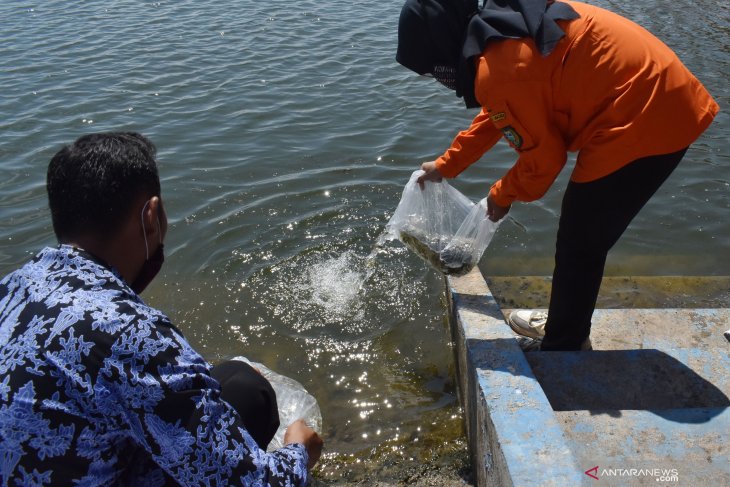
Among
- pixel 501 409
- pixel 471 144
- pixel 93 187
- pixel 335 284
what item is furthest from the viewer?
pixel 335 284

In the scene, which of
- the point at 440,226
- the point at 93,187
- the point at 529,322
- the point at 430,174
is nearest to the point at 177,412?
the point at 93,187

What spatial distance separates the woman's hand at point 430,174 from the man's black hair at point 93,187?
194 centimetres

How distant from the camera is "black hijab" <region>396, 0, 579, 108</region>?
241cm

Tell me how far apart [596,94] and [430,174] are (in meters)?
1.11

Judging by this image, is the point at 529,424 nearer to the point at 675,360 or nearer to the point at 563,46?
the point at 675,360

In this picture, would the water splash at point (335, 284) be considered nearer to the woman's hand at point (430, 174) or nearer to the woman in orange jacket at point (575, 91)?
the woman's hand at point (430, 174)

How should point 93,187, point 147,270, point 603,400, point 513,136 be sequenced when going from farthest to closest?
point 603,400
point 513,136
point 147,270
point 93,187

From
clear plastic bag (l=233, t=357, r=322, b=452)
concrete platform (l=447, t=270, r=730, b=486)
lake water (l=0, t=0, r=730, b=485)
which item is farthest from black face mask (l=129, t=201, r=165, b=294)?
lake water (l=0, t=0, r=730, b=485)

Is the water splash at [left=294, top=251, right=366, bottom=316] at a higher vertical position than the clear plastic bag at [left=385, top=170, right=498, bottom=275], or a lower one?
lower

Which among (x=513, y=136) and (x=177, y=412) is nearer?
(x=177, y=412)

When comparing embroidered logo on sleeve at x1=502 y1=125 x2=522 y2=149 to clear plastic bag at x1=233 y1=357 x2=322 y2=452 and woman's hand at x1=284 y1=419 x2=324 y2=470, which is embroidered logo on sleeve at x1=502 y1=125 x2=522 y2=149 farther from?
clear plastic bag at x1=233 y1=357 x2=322 y2=452

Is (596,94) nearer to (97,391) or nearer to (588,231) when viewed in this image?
(588,231)

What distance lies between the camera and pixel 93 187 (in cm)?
163

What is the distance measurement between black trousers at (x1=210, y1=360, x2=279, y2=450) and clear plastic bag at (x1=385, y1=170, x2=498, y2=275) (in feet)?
4.95
